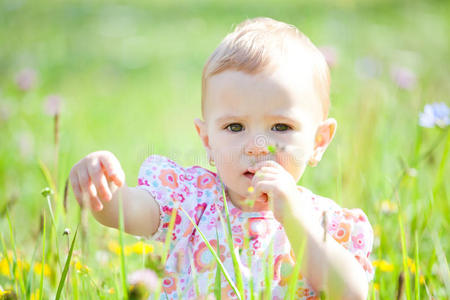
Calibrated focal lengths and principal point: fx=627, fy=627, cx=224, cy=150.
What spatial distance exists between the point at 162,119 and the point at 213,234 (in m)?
2.60

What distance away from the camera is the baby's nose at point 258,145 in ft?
4.28

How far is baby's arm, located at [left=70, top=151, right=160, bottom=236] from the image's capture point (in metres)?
1.21

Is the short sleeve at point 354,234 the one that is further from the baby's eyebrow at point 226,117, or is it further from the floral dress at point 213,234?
the baby's eyebrow at point 226,117

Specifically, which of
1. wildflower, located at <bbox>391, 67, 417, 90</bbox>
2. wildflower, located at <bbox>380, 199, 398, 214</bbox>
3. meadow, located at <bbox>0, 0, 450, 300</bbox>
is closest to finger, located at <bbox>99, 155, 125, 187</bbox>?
meadow, located at <bbox>0, 0, 450, 300</bbox>

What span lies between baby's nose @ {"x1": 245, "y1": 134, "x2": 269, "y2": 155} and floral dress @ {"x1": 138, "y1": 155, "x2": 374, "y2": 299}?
0.15m

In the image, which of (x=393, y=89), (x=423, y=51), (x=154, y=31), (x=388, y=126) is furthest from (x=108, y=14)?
(x=388, y=126)

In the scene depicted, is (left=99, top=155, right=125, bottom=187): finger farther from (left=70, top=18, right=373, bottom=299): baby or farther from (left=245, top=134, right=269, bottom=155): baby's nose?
(left=245, top=134, right=269, bottom=155): baby's nose

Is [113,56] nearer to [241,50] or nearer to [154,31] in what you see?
[154,31]

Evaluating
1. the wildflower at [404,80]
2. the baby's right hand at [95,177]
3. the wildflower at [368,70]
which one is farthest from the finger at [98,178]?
→ the wildflower at [368,70]

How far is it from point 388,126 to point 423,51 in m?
2.87

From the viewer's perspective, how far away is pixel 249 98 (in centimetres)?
133

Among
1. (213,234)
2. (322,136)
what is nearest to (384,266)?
(322,136)

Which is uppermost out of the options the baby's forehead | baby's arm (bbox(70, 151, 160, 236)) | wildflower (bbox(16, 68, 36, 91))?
wildflower (bbox(16, 68, 36, 91))

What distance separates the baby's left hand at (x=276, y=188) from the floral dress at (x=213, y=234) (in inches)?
4.7
